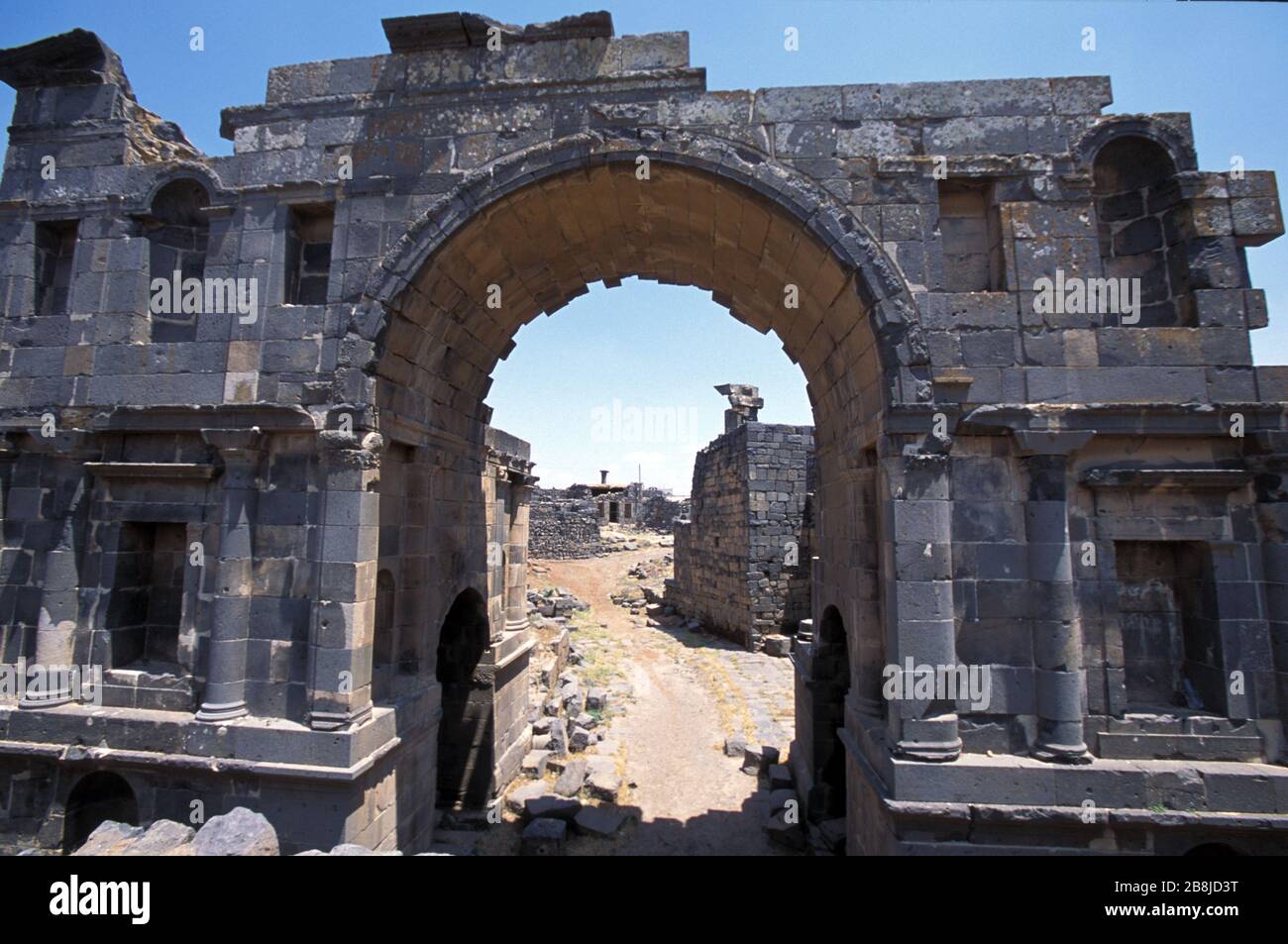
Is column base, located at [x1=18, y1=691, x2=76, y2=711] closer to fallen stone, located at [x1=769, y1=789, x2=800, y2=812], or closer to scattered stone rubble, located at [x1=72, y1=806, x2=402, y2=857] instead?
scattered stone rubble, located at [x1=72, y1=806, x2=402, y2=857]

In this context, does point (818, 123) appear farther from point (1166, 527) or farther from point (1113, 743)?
point (1113, 743)

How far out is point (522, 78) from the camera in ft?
19.6

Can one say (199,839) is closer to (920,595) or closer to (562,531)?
(920,595)

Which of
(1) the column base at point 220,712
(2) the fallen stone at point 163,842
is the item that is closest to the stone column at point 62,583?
(1) the column base at point 220,712

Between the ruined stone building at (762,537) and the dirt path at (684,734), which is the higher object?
the ruined stone building at (762,537)

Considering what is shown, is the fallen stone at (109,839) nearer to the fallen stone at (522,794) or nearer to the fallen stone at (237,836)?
the fallen stone at (237,836)

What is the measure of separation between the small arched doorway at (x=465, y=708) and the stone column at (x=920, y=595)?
5.96m

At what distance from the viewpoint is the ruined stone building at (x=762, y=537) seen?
55.6 ft

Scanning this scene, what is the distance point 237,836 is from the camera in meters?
4.60

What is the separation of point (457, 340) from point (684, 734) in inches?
333

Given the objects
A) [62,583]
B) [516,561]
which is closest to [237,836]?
[62,583]

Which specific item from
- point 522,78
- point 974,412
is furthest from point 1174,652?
point 522,78
